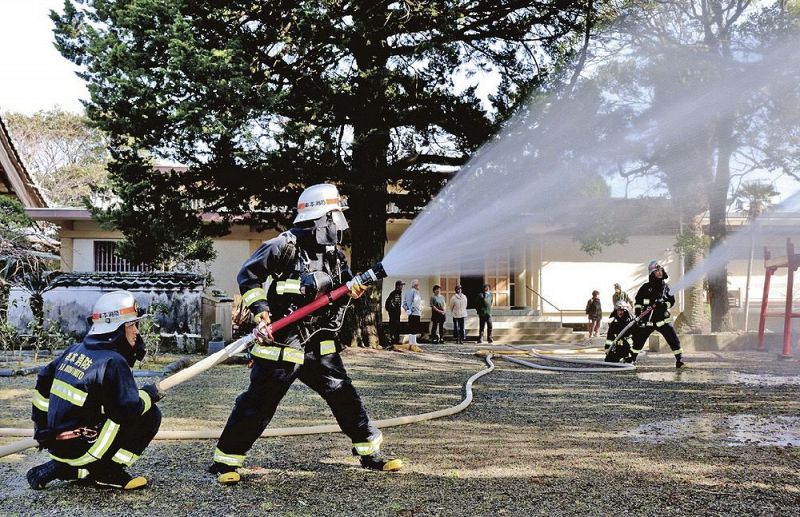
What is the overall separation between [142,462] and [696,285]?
1637 cm

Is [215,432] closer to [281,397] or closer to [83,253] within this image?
[281,397]

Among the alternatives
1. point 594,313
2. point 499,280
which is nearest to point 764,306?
point 594,313

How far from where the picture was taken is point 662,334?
36.8 feet

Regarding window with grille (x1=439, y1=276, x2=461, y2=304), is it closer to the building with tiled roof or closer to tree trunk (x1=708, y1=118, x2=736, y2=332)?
tree trunk (x1=708, y1=118, x2=736, y2=332)

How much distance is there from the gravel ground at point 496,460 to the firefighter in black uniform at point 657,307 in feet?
8.19

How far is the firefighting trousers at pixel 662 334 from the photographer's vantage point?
11.0 meters

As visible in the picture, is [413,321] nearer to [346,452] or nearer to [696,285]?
[696,285]

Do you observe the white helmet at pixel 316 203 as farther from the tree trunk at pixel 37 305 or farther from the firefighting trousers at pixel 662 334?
the tree trunk at pixel 37 305

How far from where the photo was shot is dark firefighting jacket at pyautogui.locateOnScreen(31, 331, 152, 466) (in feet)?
12.5

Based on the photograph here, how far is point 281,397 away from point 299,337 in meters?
0.37

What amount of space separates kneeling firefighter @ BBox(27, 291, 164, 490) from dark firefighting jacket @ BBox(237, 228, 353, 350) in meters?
0.68

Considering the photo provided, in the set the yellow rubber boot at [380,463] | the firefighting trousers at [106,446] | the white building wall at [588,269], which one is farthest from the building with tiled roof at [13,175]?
the white building wall at [588,269]

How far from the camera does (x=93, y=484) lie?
4.04m

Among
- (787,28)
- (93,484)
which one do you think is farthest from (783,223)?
(93,484)
